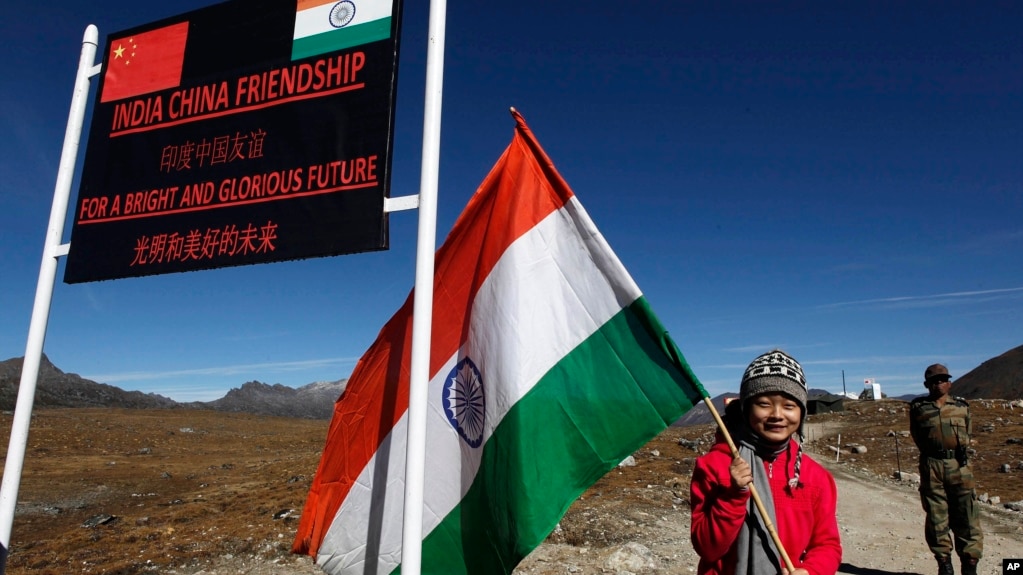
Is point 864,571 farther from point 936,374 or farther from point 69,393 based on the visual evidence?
point 69,393

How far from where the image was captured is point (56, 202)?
4.00 metres

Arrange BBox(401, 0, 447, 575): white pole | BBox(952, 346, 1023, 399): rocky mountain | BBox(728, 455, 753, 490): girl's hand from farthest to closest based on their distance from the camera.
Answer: BBox(952, 346, 1023, 399): rocky mountain < BBox(401, 0, 447, 575): white pole < BBox(728, 455, 753, 490): girl's hand

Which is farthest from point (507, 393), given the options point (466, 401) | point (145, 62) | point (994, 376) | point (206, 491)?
point (994, 376)

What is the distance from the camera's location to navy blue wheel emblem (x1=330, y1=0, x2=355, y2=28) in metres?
3.58

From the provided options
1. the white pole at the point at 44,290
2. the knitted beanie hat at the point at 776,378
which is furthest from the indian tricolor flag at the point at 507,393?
the white pole at the point at 44,290

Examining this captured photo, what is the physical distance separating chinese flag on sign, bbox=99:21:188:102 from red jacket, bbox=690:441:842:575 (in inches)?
157

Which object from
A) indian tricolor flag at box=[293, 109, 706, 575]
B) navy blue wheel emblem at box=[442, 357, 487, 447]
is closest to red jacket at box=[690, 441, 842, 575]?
indian tricolor flag at box=[293, 109, 706, 575]

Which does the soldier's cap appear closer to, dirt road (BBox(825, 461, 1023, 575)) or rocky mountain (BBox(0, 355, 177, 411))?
dirt road (BBox(825, 461, 1023, 575))

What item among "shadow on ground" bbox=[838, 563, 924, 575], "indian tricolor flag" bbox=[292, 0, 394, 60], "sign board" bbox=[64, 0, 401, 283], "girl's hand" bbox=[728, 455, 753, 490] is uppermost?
"indian tricolor flag" bbox=[292, 0, 394, 60]

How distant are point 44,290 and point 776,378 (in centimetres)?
427

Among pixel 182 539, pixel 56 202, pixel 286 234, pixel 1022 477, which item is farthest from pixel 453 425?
pixel 1022 477

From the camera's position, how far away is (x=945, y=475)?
643cm

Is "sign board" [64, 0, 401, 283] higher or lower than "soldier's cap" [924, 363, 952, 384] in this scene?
higher

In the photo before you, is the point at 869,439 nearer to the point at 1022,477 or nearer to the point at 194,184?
the point at 1022,477
